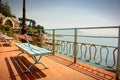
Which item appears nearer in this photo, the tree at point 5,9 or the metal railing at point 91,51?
the metal railing at point 91,51

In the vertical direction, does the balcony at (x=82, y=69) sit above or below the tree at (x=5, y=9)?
below

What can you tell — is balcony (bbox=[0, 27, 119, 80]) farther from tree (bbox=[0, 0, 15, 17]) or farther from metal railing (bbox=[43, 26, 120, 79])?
tree (bbox=[0, 0, 15, 17])

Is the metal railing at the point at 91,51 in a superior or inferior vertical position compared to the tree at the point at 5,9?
inferior

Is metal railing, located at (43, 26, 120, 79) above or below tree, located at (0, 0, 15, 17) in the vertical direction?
below

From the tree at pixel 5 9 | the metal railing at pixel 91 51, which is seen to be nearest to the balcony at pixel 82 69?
the metal railing at pixel 91 51

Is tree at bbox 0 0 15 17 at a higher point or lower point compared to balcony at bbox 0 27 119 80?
higher

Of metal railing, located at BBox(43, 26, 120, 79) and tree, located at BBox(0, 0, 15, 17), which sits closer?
metal railing, located at BBox(43, 26, 120, 79)

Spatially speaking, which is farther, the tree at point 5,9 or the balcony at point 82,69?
the tree at point 5,9

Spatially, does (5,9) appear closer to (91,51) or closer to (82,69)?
(91,51)

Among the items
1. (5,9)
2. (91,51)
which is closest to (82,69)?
(91,51)

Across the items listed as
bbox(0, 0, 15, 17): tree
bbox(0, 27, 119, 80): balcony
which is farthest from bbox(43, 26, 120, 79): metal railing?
bbox(0, 0, 15, 17): tree

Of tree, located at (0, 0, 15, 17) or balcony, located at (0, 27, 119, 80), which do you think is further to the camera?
tree, located at (0, 0, 15, 17)

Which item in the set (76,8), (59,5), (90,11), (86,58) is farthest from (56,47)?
(59,5)

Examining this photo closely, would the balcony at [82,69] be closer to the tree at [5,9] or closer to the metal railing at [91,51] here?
the metal railing at [91,51]
